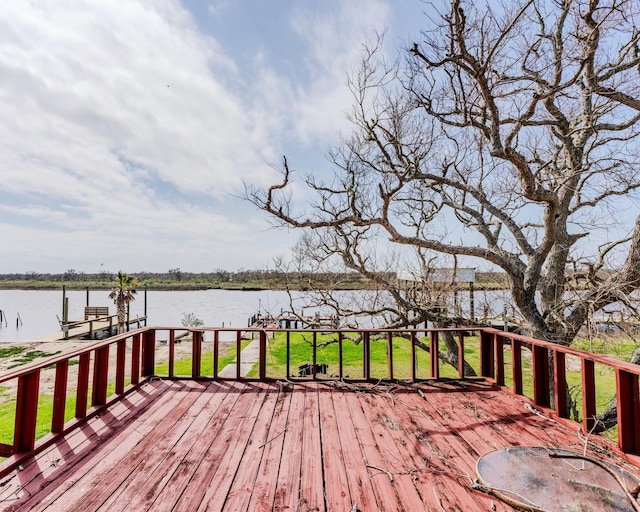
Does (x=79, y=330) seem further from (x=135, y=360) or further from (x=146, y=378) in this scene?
(x=135, y=360)

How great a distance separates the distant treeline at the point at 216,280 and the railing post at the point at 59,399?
5.31 metres

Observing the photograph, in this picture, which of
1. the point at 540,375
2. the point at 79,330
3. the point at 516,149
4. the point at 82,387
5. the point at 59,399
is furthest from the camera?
the point at 79,330

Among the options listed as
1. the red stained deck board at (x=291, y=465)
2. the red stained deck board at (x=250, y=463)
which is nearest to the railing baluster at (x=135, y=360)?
the red stained deck board at (x=250, y=463)

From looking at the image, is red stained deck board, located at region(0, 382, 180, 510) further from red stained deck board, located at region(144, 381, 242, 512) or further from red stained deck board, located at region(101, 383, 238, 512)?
red stained deck board, located at region(144, 381, 242, 512)

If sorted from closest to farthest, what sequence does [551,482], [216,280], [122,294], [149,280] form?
[551,482] < [122,294] < [216,280] < [149,280]

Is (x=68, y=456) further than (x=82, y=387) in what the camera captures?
No

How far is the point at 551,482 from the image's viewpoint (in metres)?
1.71

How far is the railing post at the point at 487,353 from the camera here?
412cm

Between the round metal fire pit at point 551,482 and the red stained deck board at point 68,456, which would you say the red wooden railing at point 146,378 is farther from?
the round metal fire pit at point 551,482

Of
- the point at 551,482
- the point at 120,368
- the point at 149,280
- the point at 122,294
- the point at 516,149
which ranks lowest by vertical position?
the point at 149,280

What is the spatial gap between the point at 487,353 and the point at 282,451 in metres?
2.93

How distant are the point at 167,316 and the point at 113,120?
1960 cm

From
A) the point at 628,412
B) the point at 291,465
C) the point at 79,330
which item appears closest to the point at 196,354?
the point at 291,465

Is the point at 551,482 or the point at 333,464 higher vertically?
the point at 551,482
